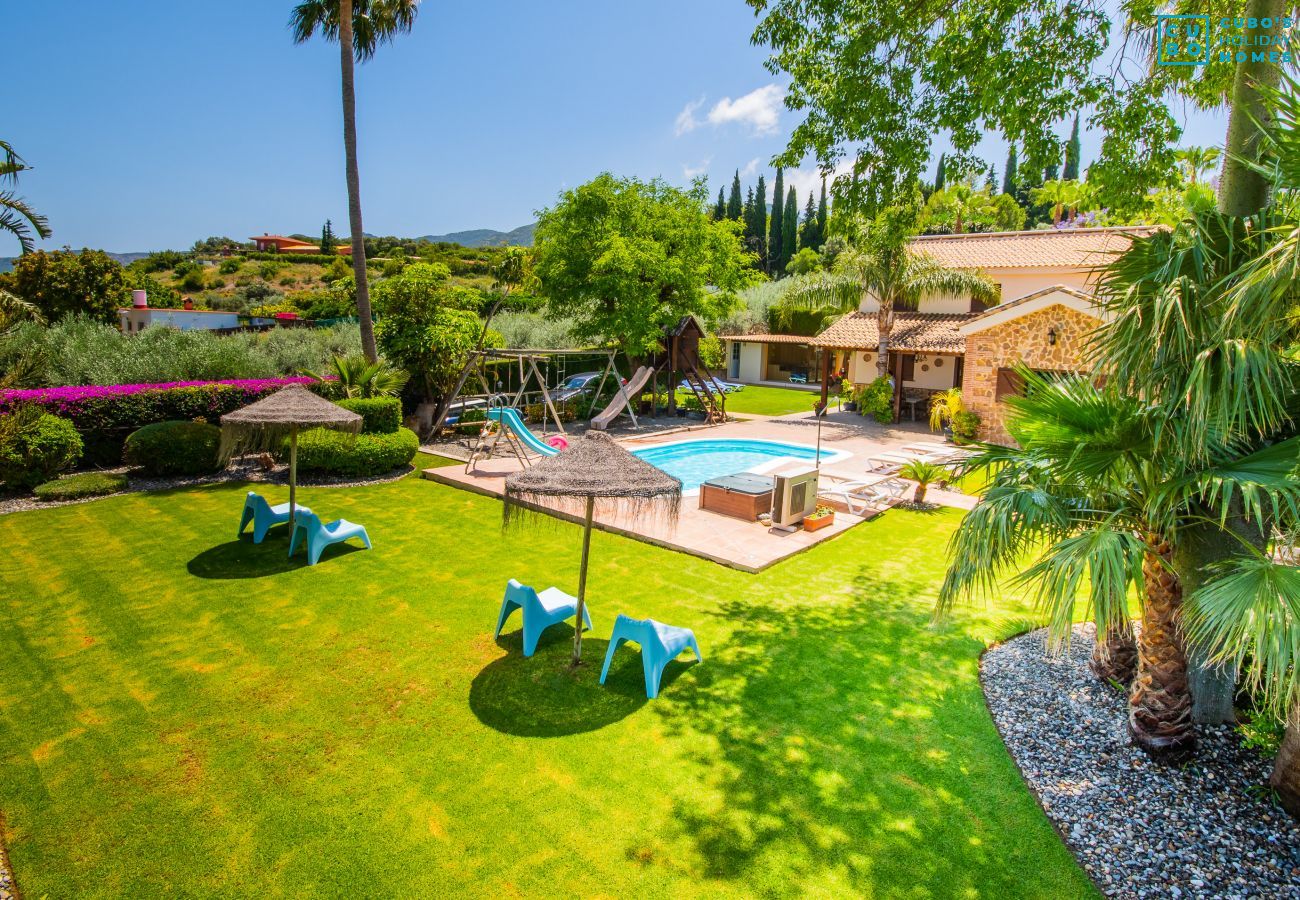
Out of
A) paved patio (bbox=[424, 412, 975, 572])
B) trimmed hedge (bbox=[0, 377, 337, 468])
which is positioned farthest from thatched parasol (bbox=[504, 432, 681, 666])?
trimmed hedge (bbox=[0, 377, 337, 468])

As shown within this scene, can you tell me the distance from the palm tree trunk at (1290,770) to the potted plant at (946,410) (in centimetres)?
1544

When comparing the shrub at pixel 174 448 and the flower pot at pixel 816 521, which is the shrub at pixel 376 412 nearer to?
the shrub at pixel 174 448

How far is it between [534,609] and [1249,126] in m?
7.53

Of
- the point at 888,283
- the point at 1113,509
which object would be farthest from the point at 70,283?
the point at 1113,509

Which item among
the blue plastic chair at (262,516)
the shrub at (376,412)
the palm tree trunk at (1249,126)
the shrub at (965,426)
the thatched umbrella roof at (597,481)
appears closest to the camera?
the palm tree trunk at (1249,126)

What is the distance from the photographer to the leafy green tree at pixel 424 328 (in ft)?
58.8

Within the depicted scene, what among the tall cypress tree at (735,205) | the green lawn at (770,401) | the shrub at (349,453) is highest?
the tall cypress tree at (735,205)

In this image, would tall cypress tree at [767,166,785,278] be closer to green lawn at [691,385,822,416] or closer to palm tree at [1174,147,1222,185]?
green lawn at [691,385,822,416]

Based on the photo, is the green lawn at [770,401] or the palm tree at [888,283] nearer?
the palm tree at [888,283]

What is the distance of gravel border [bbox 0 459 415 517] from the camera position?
12.2 meters

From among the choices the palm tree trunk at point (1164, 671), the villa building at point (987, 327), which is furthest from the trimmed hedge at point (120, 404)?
the villa building at point (987, 327)

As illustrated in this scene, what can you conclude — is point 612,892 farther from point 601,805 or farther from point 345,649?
point 345,649

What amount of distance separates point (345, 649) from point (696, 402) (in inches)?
751

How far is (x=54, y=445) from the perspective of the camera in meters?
12.6
